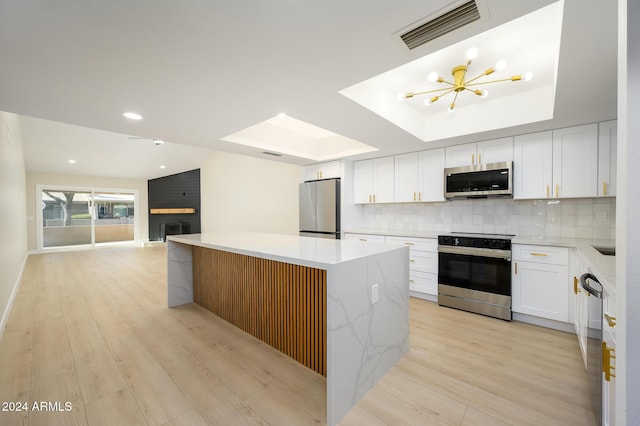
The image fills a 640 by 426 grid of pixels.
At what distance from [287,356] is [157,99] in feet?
7.85

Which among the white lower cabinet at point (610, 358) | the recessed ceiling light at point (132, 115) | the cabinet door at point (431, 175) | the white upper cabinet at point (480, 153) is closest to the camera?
the white lower cabinet at point (610, 358)

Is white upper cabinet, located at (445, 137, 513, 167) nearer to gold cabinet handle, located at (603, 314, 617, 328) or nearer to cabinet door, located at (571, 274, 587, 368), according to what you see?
cabinet door, located at (571, 274, 587, 368)

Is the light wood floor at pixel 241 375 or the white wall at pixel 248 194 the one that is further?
the white wall at pixel 248 194

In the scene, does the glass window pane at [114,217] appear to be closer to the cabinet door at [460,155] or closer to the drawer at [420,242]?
the drawer at [420,242]

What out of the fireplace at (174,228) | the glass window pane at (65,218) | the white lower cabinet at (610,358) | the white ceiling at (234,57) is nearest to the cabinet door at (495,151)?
the white ceiling at (234,57)

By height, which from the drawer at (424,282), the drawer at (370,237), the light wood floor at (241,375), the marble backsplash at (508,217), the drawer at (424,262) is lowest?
the light wood floor at (241,375)

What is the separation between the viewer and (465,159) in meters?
3.46

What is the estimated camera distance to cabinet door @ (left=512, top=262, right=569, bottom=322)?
2.61 metres

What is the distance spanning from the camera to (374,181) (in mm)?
4355

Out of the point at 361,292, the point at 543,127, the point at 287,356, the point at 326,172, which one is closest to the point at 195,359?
the point at 287,356

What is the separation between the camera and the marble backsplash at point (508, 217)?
286 centimetres

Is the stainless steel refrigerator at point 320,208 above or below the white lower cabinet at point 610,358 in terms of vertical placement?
above

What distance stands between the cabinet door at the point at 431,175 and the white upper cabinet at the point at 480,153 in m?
0.12

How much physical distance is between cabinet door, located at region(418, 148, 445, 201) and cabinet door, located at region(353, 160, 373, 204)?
2.72ft
